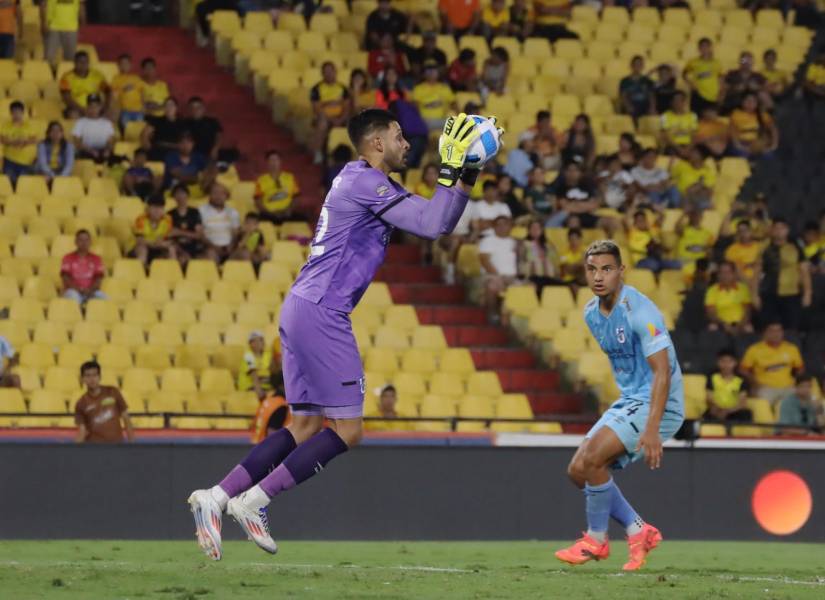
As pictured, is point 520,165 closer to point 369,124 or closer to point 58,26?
point 58,26

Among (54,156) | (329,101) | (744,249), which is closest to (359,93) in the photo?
(329,101)

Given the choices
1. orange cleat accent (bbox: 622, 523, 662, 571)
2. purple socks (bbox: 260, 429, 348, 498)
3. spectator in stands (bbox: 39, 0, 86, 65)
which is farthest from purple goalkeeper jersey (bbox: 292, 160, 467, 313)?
spectator in stands (bbox: 39, 0, 86, 65)

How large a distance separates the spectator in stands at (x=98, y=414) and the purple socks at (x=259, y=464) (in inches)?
233

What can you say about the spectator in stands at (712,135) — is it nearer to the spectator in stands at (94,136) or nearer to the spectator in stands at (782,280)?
the spectator in stands at (782,280)

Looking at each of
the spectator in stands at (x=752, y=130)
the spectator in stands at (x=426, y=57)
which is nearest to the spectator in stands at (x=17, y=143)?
the spectator in stands at (x=426, y=57)

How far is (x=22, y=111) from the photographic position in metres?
19.5

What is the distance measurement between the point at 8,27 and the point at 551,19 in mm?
7313

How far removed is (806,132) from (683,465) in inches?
344

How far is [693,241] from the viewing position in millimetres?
20500

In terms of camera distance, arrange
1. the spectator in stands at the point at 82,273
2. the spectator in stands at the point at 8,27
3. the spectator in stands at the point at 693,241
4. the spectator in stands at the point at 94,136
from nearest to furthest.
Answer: the spectator in stands at the point at 82,273
the spectator in stands at the point at 94,136
the spectator in stands at the point at 693,241
the spectator in stands at the point at 8,27

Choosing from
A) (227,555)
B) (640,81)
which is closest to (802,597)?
(227,555)

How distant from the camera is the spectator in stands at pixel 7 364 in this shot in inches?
649

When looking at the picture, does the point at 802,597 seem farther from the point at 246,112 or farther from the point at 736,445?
the point at 246,112

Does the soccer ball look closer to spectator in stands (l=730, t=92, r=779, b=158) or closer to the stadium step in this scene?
the stadium step
